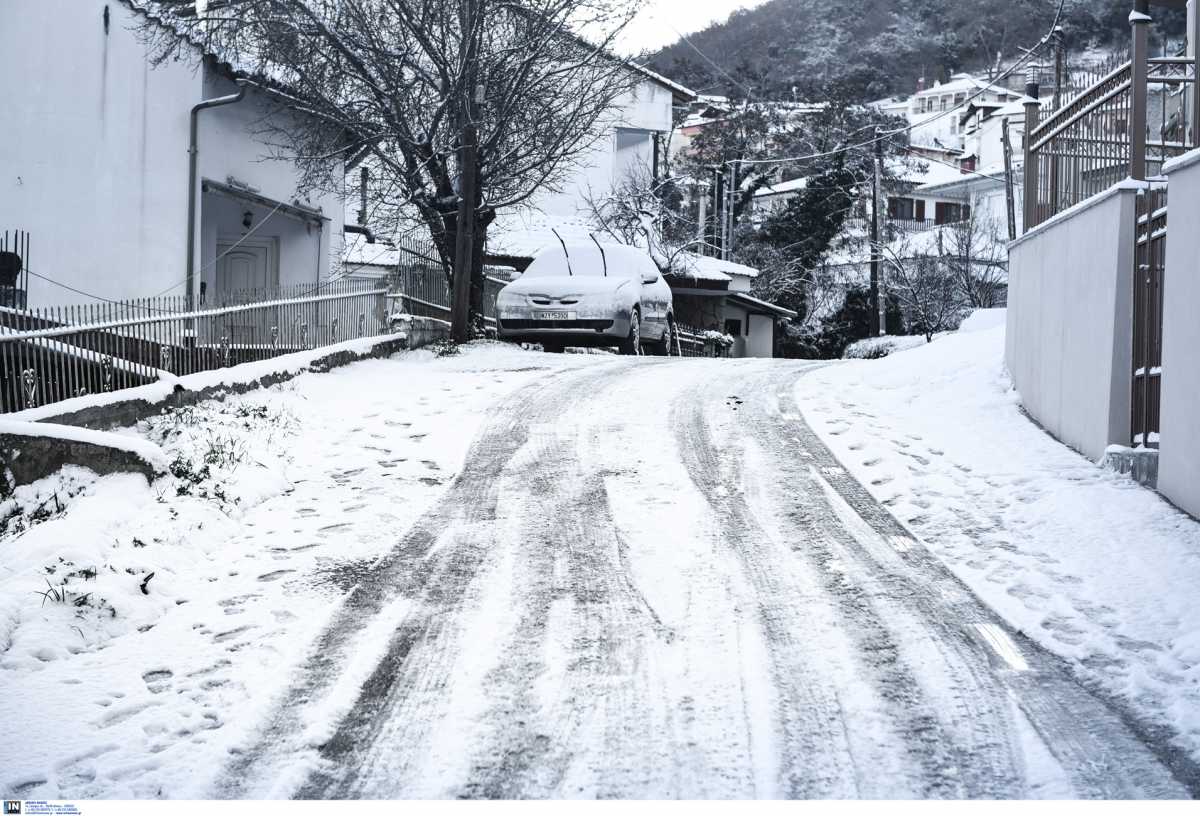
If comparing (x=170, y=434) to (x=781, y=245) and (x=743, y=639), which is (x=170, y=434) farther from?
(x=781, y=245)

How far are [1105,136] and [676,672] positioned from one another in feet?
20.4

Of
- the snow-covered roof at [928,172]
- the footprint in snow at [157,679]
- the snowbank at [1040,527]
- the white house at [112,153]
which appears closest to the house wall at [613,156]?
the white house at [112,153]

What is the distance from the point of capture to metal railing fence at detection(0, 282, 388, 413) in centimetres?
836

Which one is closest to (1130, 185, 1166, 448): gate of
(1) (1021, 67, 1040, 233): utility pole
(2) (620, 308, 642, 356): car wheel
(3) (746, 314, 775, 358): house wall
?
(1) (1021, 67, 1040, 233): utility pole

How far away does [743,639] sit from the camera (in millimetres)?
5184

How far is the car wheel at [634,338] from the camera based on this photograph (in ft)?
57.4

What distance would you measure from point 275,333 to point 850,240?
40233 millimetres

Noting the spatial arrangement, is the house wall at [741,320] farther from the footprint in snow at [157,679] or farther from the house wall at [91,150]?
the footprint in snow at [157,679]

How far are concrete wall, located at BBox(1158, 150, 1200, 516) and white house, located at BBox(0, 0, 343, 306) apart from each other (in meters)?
8.16

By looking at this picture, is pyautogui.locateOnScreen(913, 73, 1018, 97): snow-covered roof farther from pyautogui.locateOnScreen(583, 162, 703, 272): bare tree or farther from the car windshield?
the car windshield

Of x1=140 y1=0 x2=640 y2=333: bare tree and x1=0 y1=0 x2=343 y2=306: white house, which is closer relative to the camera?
x1=0 y1=0 x2=343 y2=306: white house

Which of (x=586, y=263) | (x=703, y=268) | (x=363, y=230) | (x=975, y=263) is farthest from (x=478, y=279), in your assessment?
(x=975, y=263)

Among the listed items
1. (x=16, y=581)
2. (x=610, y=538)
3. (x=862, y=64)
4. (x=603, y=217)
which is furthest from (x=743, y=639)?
(x=862, y=64)

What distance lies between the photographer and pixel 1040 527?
7.04 metres
